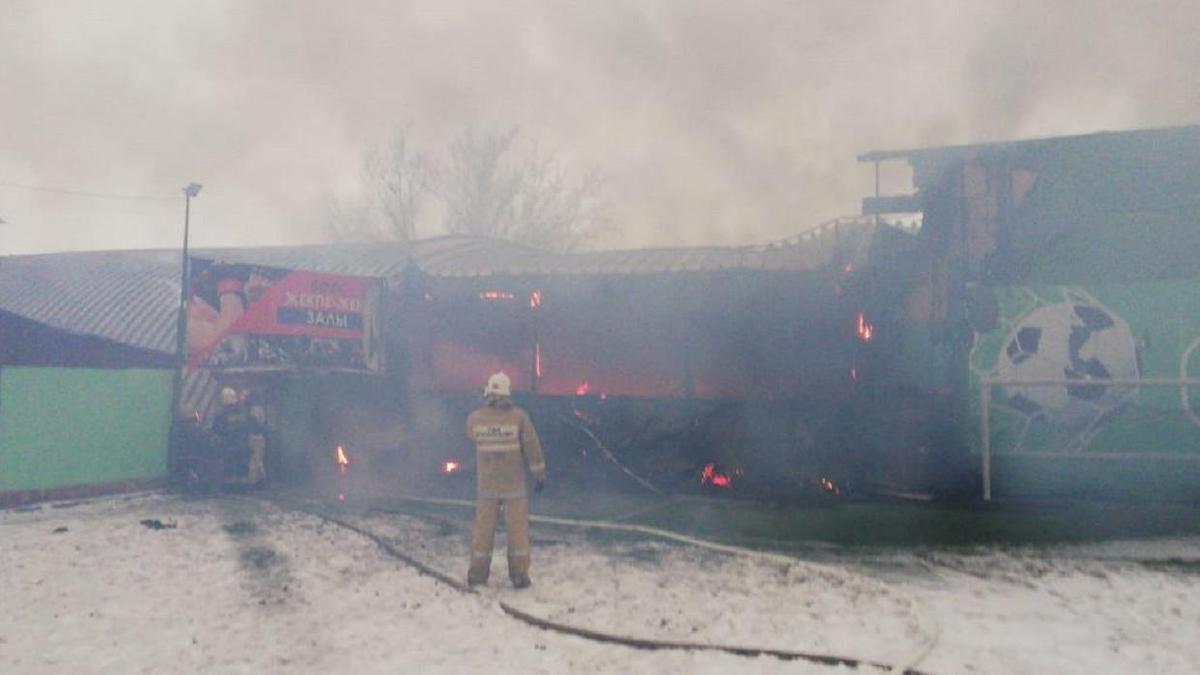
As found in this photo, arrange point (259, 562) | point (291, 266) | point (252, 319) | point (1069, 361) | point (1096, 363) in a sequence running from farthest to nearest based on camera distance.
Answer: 1. point (291, 266)
2. point (252, 319)
3. point (1069, 361)
4. point (1096, 363)
5. point (259, 562)

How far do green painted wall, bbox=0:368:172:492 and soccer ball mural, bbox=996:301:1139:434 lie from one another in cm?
1241

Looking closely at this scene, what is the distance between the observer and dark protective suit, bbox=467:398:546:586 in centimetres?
746

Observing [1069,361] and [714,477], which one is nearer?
[1069,361]

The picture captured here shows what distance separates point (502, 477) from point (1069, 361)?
354 inches

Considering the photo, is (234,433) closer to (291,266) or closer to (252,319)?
(252,319)

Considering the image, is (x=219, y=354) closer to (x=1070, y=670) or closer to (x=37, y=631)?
(x=37, y=631)

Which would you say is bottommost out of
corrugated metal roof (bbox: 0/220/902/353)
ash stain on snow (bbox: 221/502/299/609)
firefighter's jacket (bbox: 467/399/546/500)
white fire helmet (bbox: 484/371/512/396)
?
ash stain on snow (bbox: 221/502/299/609)

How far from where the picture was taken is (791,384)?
13.4 m

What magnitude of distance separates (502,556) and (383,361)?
7342mm

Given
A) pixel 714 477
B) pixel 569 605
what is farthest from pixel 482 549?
pixel 714 477

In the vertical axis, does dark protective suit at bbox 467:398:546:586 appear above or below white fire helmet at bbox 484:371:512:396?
below

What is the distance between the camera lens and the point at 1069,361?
12641 millimetres

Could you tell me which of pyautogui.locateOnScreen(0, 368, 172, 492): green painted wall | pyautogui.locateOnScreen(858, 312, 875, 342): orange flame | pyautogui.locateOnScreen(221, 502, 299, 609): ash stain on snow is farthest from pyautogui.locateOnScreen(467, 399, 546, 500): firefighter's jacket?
pyautogui.locateOnScreen(0, 368, 172, 492): green painted wall

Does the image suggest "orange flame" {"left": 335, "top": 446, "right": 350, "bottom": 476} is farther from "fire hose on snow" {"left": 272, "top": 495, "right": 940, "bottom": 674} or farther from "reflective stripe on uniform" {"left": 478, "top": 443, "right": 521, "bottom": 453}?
"reflective stripe on uniform" {"left": 478, "top": 443, "right": 521, "bottom": 453}
